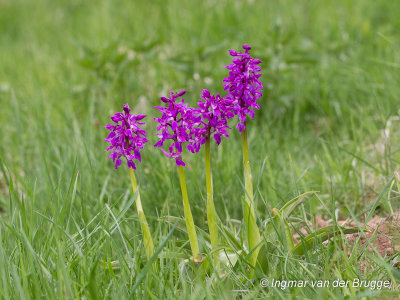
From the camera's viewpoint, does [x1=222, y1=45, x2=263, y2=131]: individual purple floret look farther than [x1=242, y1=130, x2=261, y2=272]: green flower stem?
No

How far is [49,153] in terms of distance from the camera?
11.3 feet

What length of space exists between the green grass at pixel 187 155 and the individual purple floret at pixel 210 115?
349 millimetres

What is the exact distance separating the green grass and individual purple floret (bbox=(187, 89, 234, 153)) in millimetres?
349

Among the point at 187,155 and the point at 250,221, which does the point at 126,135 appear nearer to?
the point at 250,221

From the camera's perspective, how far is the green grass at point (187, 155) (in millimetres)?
1876

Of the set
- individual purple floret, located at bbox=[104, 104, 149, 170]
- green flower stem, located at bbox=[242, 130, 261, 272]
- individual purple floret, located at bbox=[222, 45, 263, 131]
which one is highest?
individual purple floret, located at bbox=[222, 45, 263, 131]

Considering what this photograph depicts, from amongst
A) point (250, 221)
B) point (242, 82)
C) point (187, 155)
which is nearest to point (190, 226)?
point (250, 221)

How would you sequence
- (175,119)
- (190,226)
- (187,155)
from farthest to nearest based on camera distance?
(187,155) < (190,226) < (175,119)

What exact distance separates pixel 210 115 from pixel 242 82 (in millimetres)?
172

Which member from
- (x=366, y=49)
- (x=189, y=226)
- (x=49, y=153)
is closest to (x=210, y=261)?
(x=189, y=226)

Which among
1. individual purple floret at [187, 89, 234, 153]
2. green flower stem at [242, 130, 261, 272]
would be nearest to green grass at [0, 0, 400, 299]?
green flower stem at [242, 130, 261, 272]

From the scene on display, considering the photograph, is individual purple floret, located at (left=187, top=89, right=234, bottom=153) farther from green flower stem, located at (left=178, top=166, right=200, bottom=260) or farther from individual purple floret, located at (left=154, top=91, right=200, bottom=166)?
green flower stem, located at (left=178, top=166, right=200, bottom=260)

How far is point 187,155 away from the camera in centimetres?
346

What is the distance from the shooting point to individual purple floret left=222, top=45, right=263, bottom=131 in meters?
1.80
